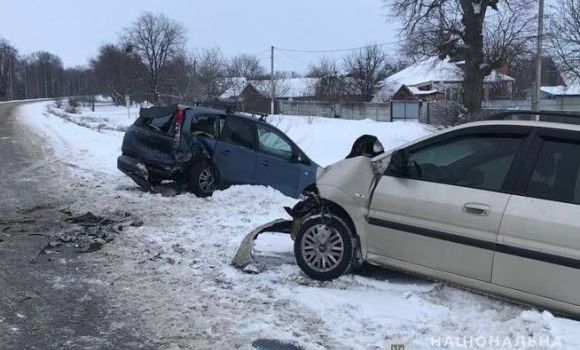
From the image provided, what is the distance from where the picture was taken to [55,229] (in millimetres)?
7812

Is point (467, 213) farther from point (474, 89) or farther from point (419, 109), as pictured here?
point (419, 109)

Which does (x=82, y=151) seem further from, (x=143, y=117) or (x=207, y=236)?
(x=207, y=236)

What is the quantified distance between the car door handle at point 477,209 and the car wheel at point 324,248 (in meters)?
1.20

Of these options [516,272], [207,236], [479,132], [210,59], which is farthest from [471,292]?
[210,59]

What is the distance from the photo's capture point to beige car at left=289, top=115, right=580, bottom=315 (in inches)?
176

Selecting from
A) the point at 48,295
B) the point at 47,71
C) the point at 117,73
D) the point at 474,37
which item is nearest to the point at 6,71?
the point at 47,71

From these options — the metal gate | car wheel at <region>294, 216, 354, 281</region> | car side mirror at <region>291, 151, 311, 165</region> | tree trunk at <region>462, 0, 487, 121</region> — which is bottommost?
car wheel at <region>294, 216, 354, 281</region>

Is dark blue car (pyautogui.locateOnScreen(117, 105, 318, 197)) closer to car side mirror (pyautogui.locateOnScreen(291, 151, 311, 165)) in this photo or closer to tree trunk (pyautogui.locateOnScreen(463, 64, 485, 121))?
car side mirror (pyautogui.locateOnScreen(291, 151, 311, 165))

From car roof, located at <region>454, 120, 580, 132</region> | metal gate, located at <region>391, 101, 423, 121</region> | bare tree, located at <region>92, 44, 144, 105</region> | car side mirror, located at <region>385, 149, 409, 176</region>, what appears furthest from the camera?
bare tree, located at <region>92, 44, 144, 105</region>

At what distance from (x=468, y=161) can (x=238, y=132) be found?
631 cm

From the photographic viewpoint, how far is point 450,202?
16.3 ft

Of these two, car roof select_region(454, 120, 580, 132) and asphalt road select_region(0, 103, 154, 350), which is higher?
car roof select_region(454, 120, 580, 132)

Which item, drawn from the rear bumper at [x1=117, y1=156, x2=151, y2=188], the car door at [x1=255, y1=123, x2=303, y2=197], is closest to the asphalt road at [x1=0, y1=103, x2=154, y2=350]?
the rear bumper at [x1=117, y1=156, x2=151, y2=188]

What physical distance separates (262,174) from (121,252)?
4385 mm
